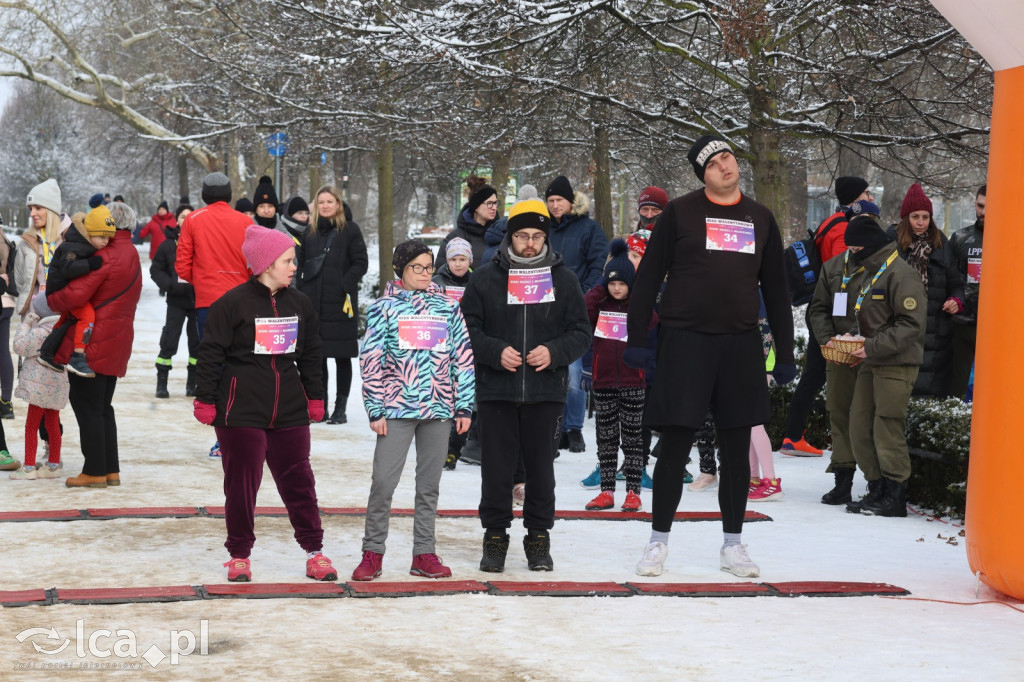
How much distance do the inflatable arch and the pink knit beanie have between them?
3.18m

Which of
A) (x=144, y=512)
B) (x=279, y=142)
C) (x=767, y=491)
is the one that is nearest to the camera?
(x=144, y=512)

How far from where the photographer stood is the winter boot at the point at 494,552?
656 cm

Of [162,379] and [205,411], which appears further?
[162,379]

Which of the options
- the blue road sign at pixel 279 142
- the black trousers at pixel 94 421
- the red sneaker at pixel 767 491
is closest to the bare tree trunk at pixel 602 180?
the blue road sign at pixel 279 142

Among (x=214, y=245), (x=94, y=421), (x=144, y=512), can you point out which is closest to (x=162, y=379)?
(x=214, y=245)

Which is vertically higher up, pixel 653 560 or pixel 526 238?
pixel 526 238

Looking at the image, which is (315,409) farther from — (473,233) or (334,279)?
(334,279)

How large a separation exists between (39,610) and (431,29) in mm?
9209

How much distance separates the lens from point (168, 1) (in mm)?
26281

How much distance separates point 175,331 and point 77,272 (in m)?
5.21

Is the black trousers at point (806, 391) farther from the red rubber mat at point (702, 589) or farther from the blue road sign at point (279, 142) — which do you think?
the blue road sign at point (279, 142)

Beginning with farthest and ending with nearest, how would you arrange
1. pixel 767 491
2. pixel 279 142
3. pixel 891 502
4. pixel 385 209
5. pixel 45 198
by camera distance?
pixel 385 209 → pixel 279 142 → pixel 45 198 → pixel 767 491 → pixel 891 502

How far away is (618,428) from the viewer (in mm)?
8727

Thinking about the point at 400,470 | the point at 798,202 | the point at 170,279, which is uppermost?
the point at 798,202
